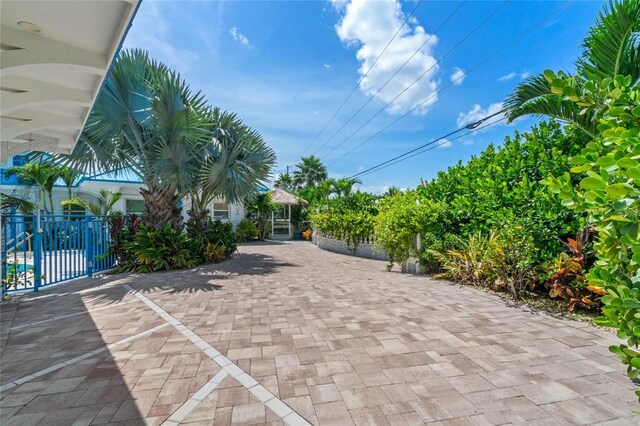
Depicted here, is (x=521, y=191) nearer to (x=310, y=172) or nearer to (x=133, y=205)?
(x=133, y=205)

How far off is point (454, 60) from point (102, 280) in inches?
545

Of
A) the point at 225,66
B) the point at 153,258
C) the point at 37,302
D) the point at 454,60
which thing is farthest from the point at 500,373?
the point at 454,60

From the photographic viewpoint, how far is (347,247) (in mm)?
13531

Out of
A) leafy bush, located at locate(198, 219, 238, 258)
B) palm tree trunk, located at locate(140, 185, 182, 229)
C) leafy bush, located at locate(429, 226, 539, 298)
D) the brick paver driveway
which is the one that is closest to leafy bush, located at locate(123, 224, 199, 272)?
palm tree trunk, located at locate(140, 185, 182, 229)

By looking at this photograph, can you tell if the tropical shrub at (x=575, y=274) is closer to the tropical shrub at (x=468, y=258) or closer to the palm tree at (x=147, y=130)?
the tropical shrub at (x=468, y=258)

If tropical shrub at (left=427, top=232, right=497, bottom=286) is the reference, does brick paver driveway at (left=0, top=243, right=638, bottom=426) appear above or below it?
below

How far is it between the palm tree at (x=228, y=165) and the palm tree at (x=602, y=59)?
7923 millimetres

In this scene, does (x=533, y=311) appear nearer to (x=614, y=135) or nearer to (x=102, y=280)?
(x=614, y=135)

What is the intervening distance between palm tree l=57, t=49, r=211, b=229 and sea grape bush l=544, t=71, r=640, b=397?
8659mm

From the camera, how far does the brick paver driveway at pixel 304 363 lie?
7.75 ft

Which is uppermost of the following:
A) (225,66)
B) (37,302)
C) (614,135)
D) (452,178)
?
(225,66)

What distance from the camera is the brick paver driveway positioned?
7.75ft

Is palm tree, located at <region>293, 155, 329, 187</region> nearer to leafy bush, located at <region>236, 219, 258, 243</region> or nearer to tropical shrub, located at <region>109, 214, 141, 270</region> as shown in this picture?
leafy bush, located at <region>236, 219, 258, 243</region>

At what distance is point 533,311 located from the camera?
4758 millimetres
